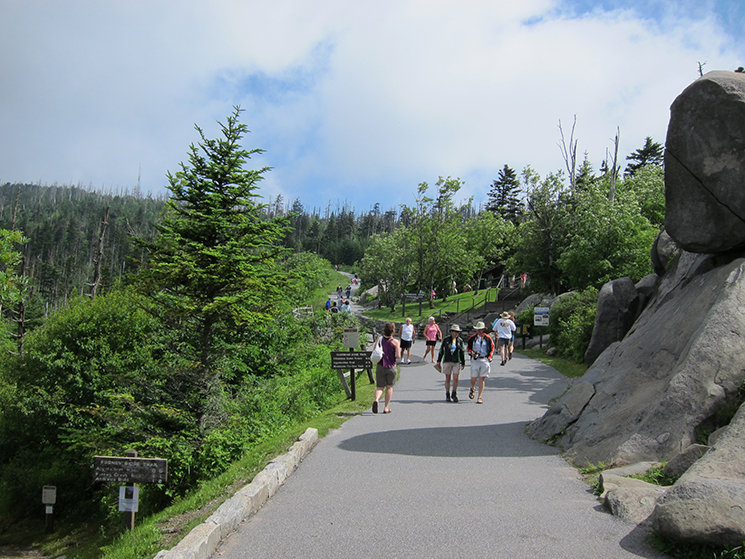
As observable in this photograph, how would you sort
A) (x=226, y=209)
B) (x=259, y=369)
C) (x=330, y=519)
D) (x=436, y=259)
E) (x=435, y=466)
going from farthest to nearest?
(x=436, y=259) < (x=259, y=369) < (x=226, y=209) < (x=435, y=466) < (x=330, y=519)

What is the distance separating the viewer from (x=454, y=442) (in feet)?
27.9

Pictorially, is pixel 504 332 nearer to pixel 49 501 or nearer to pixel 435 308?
pixel 49 501

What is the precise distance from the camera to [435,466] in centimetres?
717

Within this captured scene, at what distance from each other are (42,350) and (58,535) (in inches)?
260

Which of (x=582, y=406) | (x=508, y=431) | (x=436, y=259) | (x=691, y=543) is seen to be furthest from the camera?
(x=436, y=259)

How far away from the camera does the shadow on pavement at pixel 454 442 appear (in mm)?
7961

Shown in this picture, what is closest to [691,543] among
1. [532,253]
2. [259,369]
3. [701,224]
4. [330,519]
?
[330,519]

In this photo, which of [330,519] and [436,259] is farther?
[436,259]

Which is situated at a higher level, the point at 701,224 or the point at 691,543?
the point at 701,224

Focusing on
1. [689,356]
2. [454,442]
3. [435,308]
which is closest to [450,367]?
[454,442]

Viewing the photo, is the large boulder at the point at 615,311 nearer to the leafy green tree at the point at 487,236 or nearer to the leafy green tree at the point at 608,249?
the leafy green tree at the point at 608,249

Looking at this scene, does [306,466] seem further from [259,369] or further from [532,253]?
[532,253]

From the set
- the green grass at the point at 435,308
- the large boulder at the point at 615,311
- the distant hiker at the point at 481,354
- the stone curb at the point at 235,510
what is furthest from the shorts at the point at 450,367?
the green grass at the point at 435,308

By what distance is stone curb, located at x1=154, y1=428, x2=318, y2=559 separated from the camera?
14.6ft
